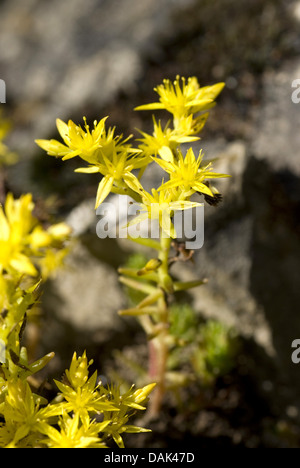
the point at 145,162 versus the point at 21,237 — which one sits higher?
the point at 145,162

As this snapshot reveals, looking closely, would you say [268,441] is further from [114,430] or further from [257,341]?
[114,430]

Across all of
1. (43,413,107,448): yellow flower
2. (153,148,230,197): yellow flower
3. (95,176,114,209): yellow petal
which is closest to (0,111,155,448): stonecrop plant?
(43,413,107,448): yellow flower

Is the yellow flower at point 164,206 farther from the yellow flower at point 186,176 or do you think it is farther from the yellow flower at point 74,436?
the yellow flower at point 74,436

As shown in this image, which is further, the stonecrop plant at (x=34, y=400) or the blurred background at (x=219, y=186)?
the blurred background at (x=219, y=186)

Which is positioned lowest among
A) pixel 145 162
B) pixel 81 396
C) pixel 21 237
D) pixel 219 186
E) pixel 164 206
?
pixel 81 396

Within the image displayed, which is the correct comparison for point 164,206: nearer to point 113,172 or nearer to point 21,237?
point 113,172

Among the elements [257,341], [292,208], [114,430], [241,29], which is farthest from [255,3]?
[114,430]

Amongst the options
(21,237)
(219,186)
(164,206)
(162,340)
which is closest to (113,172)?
(164,206)

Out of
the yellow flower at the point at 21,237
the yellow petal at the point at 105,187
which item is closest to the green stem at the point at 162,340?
the yellow petal at the point at 105,187
